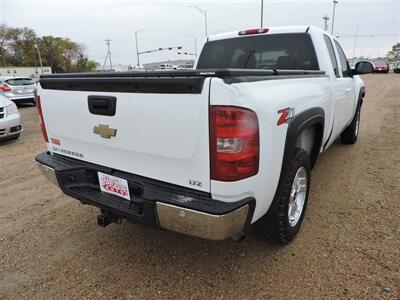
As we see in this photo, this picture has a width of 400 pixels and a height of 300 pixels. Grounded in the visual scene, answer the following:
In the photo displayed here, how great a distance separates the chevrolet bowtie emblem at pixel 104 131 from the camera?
222 cm

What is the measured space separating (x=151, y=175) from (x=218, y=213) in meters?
0.59

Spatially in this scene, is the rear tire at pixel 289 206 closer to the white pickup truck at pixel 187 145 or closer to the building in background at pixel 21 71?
the white pickup truck at pixel 187 145

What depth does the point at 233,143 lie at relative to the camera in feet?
5.90

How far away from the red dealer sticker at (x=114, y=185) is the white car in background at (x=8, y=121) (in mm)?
5295

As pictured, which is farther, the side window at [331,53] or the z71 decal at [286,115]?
the side window at [331,53]

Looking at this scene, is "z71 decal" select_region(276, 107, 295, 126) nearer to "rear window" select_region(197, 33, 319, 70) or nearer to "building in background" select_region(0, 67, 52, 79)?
"rear window" select_region(197, 33, 319, 70)

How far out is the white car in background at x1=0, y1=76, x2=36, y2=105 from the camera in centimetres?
1231

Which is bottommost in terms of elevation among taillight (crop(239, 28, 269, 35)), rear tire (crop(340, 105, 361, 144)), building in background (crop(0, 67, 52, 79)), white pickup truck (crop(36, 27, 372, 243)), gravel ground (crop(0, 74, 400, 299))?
building in background (crop(0, 67, 52, 79))

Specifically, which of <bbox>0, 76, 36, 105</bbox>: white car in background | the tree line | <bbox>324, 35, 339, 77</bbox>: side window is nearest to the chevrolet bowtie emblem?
<bbox>324, 35, 339, 77</bbox>: side window

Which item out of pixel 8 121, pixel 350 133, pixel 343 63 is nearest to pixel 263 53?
pixel 343 63

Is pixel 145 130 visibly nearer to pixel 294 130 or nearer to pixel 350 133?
pixel 294 130

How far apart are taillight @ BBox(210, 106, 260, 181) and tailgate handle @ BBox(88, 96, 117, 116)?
79 centimetres

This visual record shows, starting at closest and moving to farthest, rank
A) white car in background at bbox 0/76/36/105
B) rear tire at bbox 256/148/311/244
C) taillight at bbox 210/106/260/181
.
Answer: taillight at bbox 210/106/260/181 < rear tire at bbox 256/148/311/244 < white car in background at bbox 0/76/36/105

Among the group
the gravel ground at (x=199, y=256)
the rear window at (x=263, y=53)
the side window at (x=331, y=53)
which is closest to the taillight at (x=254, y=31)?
the rear window at (x=263, y=53)
